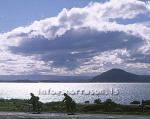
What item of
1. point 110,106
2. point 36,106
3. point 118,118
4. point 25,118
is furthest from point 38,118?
point 110,106

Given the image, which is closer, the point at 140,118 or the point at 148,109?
the point at 140,118

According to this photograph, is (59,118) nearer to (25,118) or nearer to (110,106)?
(25,118)

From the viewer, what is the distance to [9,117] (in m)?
66.7

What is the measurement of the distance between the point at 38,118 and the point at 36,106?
57.4 feet

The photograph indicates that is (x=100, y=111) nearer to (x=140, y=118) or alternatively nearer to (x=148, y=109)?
(x=148, y=109)

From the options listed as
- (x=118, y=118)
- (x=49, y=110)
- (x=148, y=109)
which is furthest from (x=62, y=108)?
(x=118, y=118)

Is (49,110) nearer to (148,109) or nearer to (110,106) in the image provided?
(110,106)

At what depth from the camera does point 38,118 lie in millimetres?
64062

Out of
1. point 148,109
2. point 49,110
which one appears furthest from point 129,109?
point 49,110

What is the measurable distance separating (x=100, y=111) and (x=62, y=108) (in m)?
8.93

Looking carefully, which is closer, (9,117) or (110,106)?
(9,117)

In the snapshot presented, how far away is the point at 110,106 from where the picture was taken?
273ft

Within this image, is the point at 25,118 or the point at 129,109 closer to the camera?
the point at 25,118

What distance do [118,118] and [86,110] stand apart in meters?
19.7
